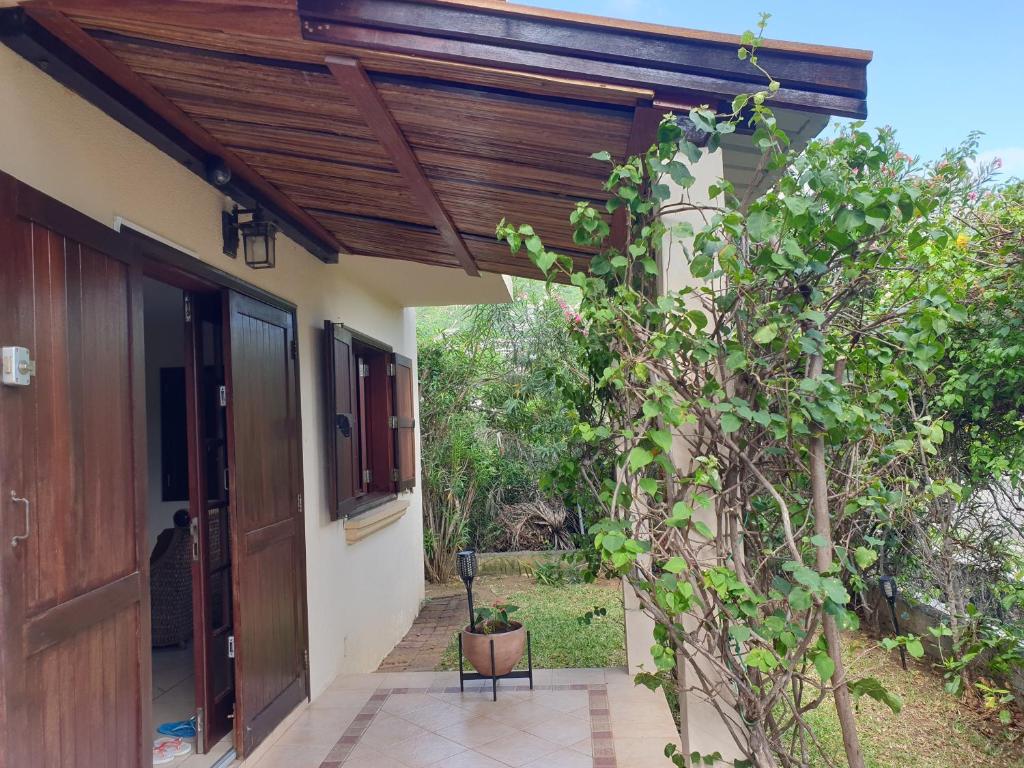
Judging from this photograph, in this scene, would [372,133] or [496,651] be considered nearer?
[372,133]

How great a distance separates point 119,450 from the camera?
250 cm

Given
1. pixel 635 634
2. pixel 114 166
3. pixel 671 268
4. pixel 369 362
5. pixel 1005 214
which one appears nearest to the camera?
pixel 671 268

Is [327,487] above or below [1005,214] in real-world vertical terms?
below

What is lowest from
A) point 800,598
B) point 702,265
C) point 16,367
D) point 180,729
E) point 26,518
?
point 180,729

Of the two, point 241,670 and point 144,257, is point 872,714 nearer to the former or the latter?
point 241,670

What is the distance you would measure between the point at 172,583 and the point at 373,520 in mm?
1347

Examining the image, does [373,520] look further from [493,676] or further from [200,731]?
[200,731]

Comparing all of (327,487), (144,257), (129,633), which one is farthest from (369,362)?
(129,633)

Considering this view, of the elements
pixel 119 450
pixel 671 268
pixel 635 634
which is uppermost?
pixel 671 268

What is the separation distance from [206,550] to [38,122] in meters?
1.94

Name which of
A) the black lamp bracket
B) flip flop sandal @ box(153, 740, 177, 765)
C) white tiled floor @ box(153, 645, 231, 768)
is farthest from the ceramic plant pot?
the black lamp bracket

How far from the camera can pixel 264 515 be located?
3.75 metres

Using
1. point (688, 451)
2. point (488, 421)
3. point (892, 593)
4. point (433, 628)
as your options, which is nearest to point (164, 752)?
point (688, 451)

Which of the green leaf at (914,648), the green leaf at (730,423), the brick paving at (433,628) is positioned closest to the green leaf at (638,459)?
the green leaf at (730,423)
